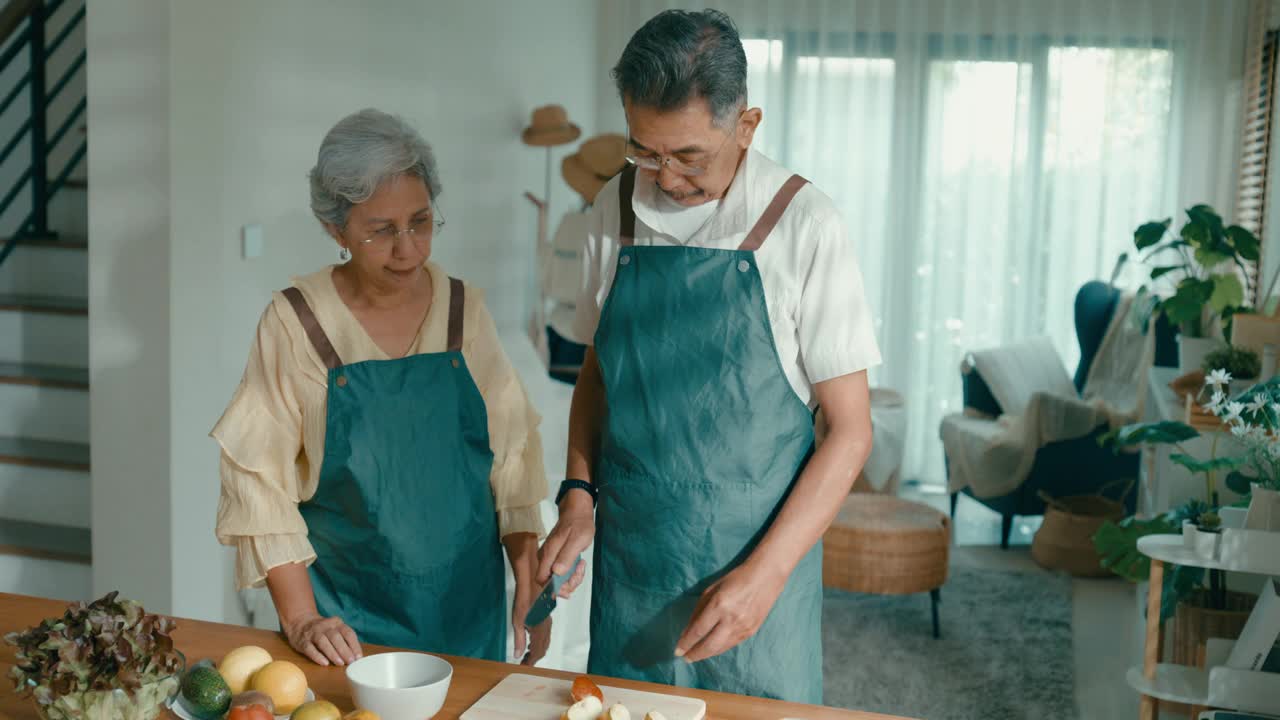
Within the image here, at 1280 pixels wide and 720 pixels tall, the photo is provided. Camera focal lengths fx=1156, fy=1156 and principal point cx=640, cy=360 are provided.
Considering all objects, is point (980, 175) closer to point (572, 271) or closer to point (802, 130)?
point (802, 130)

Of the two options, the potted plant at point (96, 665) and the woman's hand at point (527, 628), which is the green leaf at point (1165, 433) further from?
the potted plant at point (96, 665)

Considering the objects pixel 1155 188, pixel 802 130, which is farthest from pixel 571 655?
pixel 1155 188

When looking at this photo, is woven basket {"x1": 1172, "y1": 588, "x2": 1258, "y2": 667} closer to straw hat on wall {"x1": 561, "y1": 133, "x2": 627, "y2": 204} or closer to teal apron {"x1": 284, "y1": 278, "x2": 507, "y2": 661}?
teal apron {"x1": 284, "y1": 278, "x2": 507, "y2": 661}

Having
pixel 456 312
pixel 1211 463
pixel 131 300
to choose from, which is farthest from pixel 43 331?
pixel 1211 463

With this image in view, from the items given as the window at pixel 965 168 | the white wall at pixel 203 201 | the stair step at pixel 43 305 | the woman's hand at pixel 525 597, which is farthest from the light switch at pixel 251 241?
the window at pixel 965 168

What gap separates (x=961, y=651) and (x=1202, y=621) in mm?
1025

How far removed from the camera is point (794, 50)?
6.70 meters

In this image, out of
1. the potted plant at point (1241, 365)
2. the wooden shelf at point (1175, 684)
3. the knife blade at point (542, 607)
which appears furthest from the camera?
the potted plant at point (1241, 365)

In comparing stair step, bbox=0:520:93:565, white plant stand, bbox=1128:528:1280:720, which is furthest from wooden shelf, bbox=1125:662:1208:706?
stair step, bbox=0:520:93:565

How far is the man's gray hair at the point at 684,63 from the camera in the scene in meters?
1.34

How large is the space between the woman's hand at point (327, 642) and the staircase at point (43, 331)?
80.8 inches

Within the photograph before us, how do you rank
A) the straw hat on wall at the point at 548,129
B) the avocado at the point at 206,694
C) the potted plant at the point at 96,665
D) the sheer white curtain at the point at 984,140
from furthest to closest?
1. the sheer white curtain at the point at 984,140
2. the straw hat on wall at the point at 548,129
3. the avocado at the point at 206,694
4. the potted plant at the point at 96,665

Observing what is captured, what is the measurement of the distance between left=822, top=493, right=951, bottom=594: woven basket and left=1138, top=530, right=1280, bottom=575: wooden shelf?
1.16 m

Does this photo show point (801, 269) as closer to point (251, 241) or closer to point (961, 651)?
point (251, 241)
